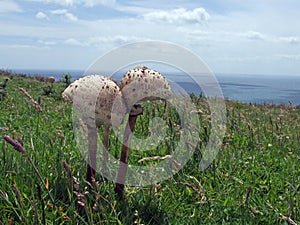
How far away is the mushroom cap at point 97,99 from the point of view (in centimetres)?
289

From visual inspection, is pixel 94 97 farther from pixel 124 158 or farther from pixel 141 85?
pixel 124 158

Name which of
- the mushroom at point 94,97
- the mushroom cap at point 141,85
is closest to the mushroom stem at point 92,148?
the mushroom at point 94,97

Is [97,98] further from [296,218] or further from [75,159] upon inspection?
[296,218]

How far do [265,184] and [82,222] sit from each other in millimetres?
2323

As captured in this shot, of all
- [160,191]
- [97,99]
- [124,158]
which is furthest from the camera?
[160,191]

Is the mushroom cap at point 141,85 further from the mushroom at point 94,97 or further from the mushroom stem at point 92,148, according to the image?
the mushroom stem at point 92,148

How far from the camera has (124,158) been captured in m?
3.23

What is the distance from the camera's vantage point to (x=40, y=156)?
404 centimetres

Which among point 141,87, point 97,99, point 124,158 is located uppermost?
point 141,87

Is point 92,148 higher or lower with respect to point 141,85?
lower

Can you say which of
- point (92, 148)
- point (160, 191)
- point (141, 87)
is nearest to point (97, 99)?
point (141, 87)

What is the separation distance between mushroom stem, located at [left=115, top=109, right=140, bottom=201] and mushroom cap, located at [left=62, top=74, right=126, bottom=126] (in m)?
0.16

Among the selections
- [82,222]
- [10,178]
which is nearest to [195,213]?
[82,222]

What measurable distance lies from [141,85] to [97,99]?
366 mm
